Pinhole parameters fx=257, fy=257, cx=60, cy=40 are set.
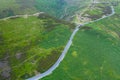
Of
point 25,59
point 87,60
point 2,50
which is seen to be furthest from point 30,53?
point 87,60

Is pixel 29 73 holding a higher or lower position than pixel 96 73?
higher

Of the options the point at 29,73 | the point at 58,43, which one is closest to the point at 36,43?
the point at 58,43

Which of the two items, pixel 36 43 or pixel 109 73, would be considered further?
pixel 36 43

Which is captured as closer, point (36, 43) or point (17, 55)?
point (17, 55)

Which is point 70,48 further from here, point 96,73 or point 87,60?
point 96,73

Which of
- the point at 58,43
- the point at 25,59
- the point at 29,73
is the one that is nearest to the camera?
the point at 29,73

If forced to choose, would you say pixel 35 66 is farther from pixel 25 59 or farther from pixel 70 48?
pixel 70 48

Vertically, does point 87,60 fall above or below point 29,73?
below

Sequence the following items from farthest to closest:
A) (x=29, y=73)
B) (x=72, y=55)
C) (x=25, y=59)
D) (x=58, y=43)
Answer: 1. (x=58, y=43)
2. (x=72, y=55)
3. (x=25, y=59)
4. (x=29, y=73)

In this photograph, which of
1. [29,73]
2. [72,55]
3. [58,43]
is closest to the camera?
[29,73]

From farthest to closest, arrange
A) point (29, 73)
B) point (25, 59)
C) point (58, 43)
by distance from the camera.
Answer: point (58, 43) → point (25, 59) → point (29, 73)
